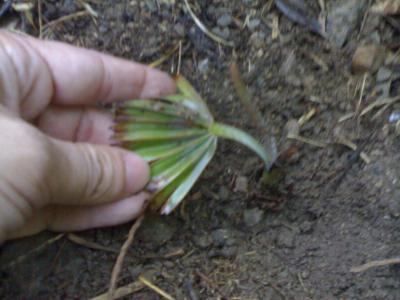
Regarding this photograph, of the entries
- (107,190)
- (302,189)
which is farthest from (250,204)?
(107,190)

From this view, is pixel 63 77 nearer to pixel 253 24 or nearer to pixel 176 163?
pixel 176 163

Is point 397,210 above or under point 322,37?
under

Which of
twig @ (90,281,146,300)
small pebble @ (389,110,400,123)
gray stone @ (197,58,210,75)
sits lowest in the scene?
twig @ (90,281,146,300)

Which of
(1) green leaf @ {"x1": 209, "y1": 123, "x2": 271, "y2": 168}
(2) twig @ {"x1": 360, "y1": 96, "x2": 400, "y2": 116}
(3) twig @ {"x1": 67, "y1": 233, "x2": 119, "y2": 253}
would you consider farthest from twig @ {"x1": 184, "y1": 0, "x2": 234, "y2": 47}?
(3) twig @ {"x1": 67, "y1": 233, "x2": 119, "y2": 253}

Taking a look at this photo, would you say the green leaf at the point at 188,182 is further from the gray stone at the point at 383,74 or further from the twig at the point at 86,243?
the gray stone at the point at 383,74

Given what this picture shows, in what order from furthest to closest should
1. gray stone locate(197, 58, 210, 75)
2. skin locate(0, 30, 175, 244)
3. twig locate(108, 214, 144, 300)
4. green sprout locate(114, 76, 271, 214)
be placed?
gray stone locate(197, 58, 210, 75) → green sprout locate(114, 76, 271, 214) → twig locate(108, 214, 144, 300) → skin locate(0, 30, 175, 244)

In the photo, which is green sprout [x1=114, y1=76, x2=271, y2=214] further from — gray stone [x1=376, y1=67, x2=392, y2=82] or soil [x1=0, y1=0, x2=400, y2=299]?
gray stone [x1=376, y1=67, x2=392, y2=82]

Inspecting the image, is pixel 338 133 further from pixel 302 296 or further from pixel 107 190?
pixel 107 190

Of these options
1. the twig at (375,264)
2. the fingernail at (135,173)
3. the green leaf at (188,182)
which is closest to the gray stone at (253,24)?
the green leaf at (188,182)
